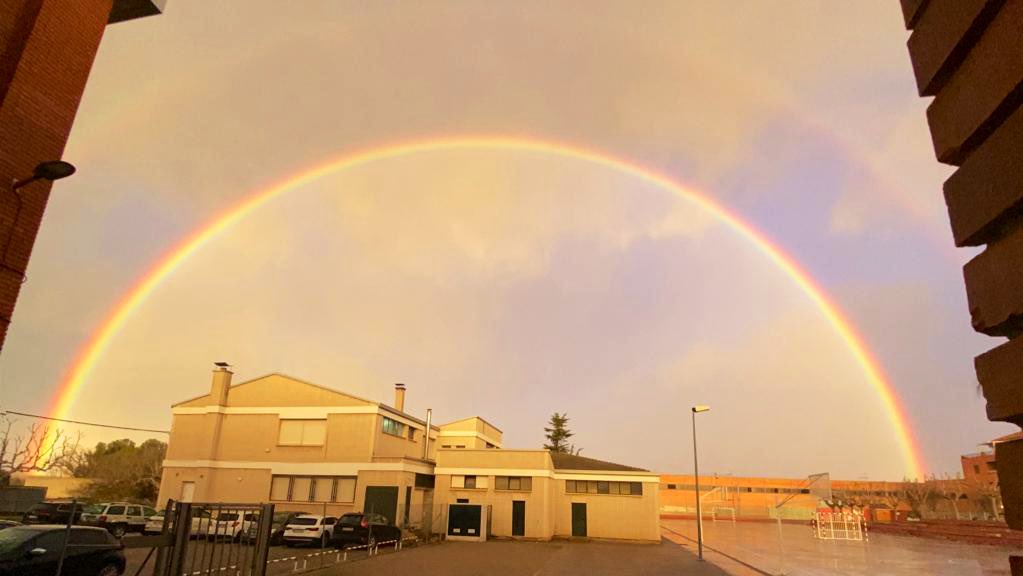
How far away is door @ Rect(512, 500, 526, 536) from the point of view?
40656mm

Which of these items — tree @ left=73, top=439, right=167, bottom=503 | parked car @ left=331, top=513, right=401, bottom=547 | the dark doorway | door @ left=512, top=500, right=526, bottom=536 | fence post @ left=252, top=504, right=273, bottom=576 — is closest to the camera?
fence post @ left=252, top=504, right=273, bottom=576

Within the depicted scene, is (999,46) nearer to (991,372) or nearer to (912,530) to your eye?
(991,372)

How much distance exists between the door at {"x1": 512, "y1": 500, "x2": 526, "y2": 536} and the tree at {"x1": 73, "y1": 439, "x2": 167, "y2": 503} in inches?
1263

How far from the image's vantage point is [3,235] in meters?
8.86

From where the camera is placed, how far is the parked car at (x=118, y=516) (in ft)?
104

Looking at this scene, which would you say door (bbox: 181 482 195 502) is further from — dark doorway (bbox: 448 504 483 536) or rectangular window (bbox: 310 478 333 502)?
dark doorway (bbox: 448 504 483 536)

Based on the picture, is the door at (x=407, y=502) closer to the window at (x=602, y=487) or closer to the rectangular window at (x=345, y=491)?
the rectangular window at (x=345, y=491)

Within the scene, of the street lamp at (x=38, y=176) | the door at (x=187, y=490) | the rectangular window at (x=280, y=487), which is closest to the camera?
the street lamp at (x=38, y=176)

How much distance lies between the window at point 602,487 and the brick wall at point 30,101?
130 feet

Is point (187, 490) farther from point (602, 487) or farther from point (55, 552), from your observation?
point (55, 552)

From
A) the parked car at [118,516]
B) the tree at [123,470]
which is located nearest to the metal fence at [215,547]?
the parked car at [118,516]

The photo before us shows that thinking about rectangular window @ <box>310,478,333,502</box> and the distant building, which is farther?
the distant building

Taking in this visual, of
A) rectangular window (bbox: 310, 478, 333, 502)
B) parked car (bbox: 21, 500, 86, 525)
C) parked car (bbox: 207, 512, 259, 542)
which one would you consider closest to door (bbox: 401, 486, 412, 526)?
rectangular window (bbox: 310, 478, 333, 502)

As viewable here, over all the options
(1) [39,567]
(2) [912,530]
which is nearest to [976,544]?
(2) [912,530]
